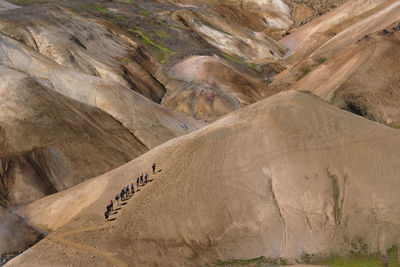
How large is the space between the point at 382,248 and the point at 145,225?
56.3ft

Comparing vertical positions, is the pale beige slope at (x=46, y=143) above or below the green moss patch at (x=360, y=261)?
below

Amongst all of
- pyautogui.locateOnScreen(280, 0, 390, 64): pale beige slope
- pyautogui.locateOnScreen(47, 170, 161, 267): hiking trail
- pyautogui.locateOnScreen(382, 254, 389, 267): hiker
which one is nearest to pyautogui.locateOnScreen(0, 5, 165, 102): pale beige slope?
pyautogui.locateOnScreen(47, 170, 161, 267): hiking trail

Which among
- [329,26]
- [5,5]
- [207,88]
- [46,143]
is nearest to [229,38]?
[329,26]

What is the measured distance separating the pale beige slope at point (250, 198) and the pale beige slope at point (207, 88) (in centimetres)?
3250

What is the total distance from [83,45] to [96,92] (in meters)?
18.5

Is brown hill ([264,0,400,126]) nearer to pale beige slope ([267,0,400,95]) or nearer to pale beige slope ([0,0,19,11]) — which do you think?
pale beige slope ([267,0,400,95])

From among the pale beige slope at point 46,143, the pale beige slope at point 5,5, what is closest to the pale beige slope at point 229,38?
the pale beige slope at point 5,5

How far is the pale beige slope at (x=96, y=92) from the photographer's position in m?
58.0

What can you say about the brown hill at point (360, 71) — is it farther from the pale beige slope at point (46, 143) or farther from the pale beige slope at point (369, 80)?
the pale beige slope at point (46, 143)

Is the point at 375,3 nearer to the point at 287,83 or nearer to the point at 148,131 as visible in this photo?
the point at 287,83

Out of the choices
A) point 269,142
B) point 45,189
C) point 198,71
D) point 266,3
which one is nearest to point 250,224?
point 269,142

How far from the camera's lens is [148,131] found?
193 feet

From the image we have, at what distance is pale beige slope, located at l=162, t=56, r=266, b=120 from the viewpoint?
247 ft

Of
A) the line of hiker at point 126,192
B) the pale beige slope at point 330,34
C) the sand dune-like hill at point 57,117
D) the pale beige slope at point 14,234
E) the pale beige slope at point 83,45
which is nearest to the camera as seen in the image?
the line of hiker at point 126,192
